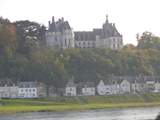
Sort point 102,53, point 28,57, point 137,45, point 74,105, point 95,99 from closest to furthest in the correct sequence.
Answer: point 74,105 < point 95,99 < point 28,57 < point 102,53 < point 137,45

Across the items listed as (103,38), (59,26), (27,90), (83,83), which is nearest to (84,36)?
(103,38)

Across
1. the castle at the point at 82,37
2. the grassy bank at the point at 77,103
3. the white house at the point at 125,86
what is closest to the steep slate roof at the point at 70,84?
the grassy bank at the point at 77,103

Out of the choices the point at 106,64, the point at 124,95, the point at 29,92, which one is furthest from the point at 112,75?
the point at 29,92

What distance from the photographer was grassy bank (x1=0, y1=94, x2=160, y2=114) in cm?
8891

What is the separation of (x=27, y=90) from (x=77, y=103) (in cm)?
1170

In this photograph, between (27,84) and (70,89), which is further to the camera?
(70,89)

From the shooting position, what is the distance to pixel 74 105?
96438 mm

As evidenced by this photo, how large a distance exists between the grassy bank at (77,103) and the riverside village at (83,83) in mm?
5194

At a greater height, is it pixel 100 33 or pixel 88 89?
pixel 100 33

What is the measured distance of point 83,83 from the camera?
115875 mm

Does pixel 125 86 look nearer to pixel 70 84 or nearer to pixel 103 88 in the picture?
pixel 103 88

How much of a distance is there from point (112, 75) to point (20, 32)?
1981cm

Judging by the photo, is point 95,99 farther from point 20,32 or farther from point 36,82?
point 20,32

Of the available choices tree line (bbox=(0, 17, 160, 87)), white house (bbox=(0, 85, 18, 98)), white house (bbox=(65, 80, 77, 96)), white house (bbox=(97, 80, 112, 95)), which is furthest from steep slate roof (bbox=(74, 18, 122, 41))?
white house (bbox=(0, 85, 18, 98))
